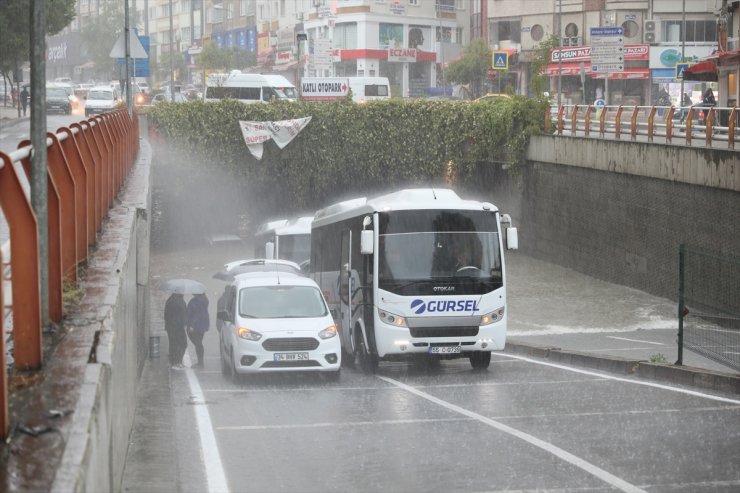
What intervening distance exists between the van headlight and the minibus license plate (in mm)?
623

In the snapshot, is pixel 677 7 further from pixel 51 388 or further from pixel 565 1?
pixel 51 388

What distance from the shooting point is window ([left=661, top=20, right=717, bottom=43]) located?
7362 centimetres

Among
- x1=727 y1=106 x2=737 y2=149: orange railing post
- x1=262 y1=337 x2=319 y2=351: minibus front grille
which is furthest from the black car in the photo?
x1=262 y1=337 x2=319 y2=351: minibus front grille

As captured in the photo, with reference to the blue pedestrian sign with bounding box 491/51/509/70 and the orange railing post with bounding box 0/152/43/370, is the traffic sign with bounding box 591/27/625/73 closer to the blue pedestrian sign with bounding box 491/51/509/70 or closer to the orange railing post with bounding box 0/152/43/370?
the blue pedestrian sign with bounding box 491/51/509/70

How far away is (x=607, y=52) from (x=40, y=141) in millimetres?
37889

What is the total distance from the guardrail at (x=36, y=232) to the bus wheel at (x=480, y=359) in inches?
330

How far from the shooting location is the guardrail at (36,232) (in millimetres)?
5988

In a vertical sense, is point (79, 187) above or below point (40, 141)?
below

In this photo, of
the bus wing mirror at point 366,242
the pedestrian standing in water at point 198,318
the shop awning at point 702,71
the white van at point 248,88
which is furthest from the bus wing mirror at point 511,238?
the white van at point 248,88

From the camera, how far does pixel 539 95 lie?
43.6 meters

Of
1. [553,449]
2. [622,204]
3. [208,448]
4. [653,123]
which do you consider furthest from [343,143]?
[553,449]

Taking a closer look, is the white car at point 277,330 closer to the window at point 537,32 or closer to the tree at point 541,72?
the tree at point 541,72

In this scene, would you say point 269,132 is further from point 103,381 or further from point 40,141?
point 103,381

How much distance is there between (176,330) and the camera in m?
20.1
